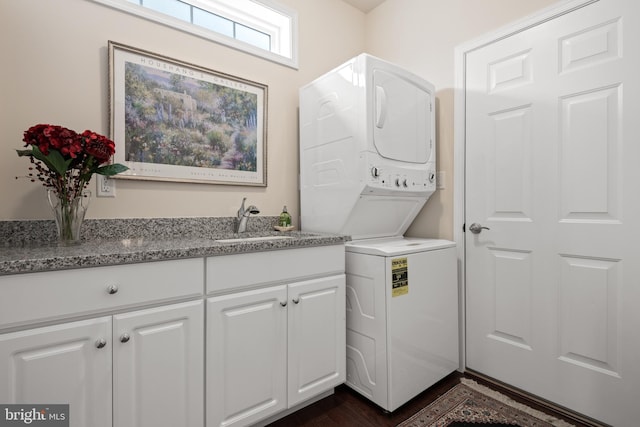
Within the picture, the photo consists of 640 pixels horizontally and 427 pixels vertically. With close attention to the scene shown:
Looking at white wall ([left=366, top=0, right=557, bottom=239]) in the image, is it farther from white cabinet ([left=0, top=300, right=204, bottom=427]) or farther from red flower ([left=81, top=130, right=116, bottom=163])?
red flower ([left=81, top=130, right=116, bottom=163])

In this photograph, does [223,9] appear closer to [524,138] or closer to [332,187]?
[332,187]

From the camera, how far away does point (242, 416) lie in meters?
1.41

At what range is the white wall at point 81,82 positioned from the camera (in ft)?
4.71

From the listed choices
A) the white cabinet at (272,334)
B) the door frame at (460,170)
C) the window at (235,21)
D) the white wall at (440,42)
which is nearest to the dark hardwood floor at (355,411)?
the white cabinet at (272,334)

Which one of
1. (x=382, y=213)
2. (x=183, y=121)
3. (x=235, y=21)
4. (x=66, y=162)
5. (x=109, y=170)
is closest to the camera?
(x=66, y=162)

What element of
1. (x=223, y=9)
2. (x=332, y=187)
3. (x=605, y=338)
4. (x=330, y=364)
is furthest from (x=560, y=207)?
(x=223, y=9)

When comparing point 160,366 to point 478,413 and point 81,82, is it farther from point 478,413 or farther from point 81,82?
point 478,413

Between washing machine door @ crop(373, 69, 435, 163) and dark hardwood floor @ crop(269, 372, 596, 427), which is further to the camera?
washing machine door @ crop(373, 69, 435, 163)

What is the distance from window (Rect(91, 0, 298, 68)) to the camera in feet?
5.93

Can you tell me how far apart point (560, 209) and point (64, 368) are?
2.35 metres

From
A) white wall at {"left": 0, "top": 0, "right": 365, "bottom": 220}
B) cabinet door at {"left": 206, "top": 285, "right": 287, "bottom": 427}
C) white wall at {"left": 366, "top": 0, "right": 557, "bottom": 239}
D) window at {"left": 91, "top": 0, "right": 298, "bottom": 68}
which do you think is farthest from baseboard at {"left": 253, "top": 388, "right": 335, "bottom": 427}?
window at {"left": 91, "top": 0, "right": 298, "bottom": 68}

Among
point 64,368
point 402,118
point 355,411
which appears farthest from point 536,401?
point 64,368

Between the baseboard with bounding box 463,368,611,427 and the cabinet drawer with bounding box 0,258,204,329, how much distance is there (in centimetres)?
188

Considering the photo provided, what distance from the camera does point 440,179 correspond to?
2.28 m
